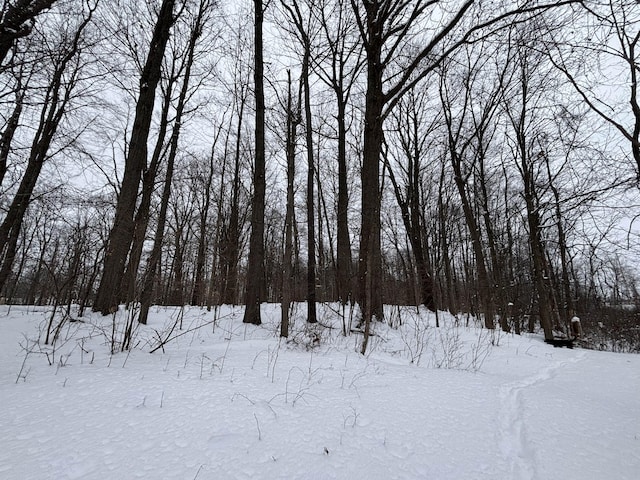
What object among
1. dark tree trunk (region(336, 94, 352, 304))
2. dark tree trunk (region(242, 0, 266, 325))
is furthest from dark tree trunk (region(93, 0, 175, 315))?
dark tree trunk (region(336, 94, 352, 304))

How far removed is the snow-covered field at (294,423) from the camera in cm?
146

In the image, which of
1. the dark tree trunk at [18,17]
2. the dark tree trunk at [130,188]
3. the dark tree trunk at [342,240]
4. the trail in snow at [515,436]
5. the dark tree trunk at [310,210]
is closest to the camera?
the trail in snow at [515,436]

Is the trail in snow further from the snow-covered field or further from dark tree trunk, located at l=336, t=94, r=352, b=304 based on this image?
dark tree trunk, located at l=336, t=94, r=352, b=304

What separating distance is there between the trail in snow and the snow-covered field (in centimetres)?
1

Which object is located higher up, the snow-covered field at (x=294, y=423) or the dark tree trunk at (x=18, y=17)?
the dark tree trunk at (x=18, y=17)

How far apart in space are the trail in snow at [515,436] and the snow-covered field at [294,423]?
0.04 ft

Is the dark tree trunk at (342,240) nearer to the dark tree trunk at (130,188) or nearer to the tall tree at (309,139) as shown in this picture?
the tall tree at (309,139)

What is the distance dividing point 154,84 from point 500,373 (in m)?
10.7

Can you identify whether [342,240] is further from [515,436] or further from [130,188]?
[515,436]

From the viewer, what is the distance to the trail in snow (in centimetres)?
159

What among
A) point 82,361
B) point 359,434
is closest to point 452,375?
point 359,434

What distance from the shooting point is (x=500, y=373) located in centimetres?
430

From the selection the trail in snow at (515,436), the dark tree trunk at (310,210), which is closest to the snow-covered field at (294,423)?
the trail in snow at (515,436)

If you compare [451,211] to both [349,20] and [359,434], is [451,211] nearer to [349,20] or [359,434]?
[349,20]
